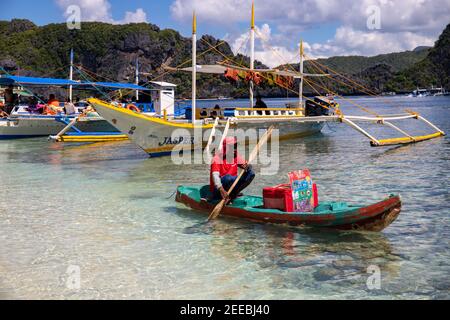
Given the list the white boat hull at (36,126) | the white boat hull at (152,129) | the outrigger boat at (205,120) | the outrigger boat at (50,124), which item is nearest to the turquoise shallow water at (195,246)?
the white boat hull at (152,129)

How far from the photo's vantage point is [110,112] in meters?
19.0

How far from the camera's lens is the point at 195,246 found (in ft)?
27.6

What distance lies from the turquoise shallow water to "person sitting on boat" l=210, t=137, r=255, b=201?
0.74m

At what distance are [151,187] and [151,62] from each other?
7008 inches

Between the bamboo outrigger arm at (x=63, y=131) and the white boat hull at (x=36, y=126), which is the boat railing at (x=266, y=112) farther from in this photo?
the white boat hull at (x=36, y=126)

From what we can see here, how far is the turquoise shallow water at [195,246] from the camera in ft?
21.7

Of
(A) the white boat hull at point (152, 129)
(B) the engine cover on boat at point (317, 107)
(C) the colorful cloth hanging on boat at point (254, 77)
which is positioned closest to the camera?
(A) the white boat hull at point (152, 129)

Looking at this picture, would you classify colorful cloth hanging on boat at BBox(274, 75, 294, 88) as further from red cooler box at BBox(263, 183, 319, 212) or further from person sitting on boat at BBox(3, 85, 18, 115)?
person sitting on boat at BBox(3, 85, 18, 115)

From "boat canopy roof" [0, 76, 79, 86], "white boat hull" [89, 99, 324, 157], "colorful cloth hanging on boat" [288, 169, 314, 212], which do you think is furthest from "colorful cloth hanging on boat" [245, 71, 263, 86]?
"colorful cloth hanging on boat" [288, 169, 314, 212]

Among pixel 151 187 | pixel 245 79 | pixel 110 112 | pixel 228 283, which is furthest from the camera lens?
pixel 245 79

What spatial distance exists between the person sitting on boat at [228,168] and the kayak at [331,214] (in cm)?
31

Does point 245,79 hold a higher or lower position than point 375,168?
higher

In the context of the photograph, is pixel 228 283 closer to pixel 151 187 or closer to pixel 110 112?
pixel 151 187

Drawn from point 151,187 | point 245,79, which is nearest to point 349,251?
point 151,187
